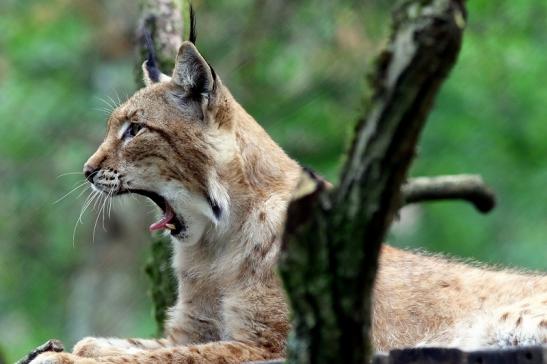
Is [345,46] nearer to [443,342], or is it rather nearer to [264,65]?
[264,65]

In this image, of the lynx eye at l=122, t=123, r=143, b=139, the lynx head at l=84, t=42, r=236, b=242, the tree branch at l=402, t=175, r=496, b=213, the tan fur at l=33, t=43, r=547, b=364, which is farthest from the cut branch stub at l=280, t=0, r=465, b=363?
the lynx eye at l=122, t=123, r=143, b=139

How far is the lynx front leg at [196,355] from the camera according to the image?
581 centimetres

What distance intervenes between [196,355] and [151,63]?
2128 mm

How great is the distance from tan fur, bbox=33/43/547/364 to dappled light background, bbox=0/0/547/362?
2234mm

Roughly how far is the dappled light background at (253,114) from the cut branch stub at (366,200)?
17.3 feet

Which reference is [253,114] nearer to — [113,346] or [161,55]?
[161,55]

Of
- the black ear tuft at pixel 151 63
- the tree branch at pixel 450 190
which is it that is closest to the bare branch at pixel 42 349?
the black ear tuft at pixel 151 63

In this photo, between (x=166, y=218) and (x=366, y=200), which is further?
(x=166, y=218)

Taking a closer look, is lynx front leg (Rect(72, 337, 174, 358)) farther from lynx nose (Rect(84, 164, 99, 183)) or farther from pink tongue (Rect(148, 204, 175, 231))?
lynx nose (Rect(84, 164, 99, 183))

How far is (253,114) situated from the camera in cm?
1312

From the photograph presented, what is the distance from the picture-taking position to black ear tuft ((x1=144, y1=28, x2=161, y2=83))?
7.13 m

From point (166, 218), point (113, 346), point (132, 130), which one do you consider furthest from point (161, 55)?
point (113, 346)

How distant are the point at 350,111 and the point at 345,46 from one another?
113 cm

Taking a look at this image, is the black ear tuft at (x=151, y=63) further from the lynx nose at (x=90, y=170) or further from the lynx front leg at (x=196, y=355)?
the lynx front leg at (x=196, y=355)
